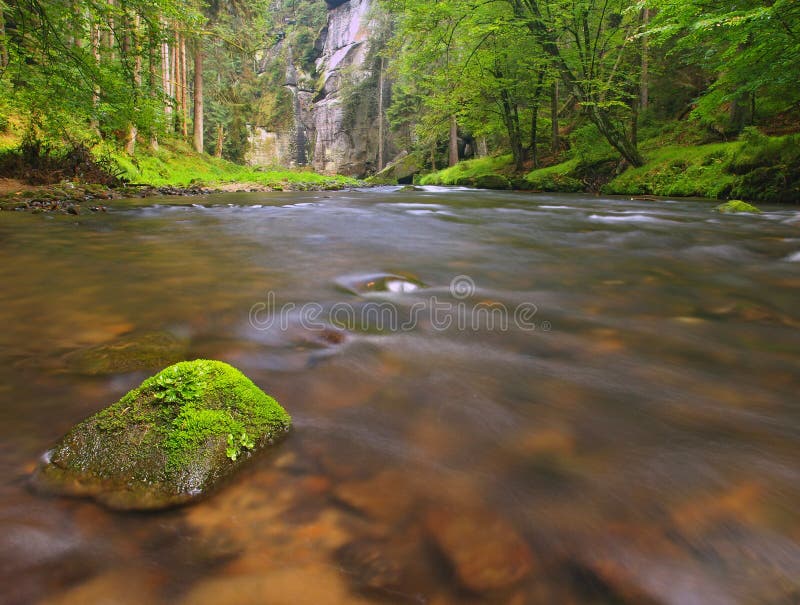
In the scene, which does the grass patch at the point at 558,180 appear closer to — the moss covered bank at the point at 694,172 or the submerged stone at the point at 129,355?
the moss covered bank at the point at 694,172

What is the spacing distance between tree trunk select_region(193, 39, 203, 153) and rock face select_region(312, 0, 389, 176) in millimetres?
28146

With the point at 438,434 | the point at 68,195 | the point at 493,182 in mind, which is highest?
the point at 493,182

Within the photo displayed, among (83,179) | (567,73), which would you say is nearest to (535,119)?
(567,73)

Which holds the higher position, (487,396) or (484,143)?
(484,143)

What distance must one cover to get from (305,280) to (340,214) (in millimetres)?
5601

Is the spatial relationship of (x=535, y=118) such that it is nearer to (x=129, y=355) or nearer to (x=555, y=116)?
(x=555, y=116)

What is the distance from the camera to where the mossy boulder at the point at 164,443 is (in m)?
1.25

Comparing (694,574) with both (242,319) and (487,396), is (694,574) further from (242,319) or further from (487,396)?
(242,319)

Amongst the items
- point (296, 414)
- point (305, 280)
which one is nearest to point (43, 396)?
point (296, 414)

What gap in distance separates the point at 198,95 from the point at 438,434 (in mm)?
23947

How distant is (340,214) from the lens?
9.12 m

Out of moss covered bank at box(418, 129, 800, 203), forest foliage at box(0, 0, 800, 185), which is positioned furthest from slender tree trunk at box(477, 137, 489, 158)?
moss covered bank at box(418, 129, 800, 203)

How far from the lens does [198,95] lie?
20938 mm

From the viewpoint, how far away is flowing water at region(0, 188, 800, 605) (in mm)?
1050
